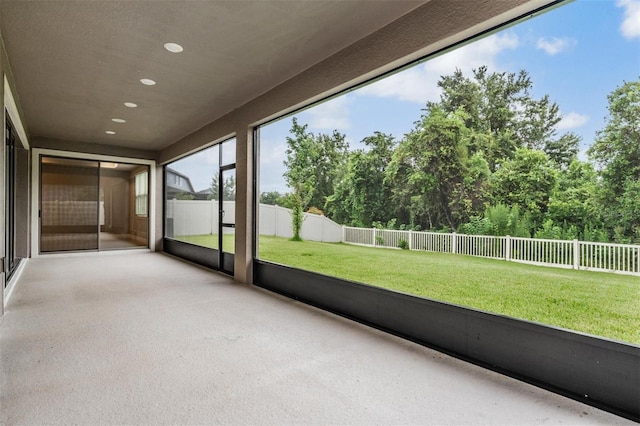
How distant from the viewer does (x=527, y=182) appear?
254cm

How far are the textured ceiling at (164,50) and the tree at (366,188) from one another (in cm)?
106

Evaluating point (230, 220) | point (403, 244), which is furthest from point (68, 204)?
point (403, 244)

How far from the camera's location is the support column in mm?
5090

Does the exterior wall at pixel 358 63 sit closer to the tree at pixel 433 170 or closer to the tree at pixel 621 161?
the tree at pixel 433 170

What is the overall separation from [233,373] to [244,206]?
10.2 feet

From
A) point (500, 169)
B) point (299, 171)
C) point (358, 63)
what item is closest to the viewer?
point (500, 169)

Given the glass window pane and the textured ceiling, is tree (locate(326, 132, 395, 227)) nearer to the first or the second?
the glass window pane

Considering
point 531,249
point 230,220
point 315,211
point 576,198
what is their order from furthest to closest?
point 230,220 < point 315,211 < point 531,249 < point 576,198

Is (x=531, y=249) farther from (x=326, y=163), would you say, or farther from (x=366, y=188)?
(x=326, y=163)

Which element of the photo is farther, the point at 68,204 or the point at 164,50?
the point at 68,204

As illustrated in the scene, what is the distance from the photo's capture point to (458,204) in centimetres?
291

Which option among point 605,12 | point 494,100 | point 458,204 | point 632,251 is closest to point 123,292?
point 458,204

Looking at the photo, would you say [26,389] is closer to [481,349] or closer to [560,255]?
[481,349]

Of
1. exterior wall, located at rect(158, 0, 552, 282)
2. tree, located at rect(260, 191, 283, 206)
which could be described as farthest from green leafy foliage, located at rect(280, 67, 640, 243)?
tree, located at rect(260, 191, 283, 206)
